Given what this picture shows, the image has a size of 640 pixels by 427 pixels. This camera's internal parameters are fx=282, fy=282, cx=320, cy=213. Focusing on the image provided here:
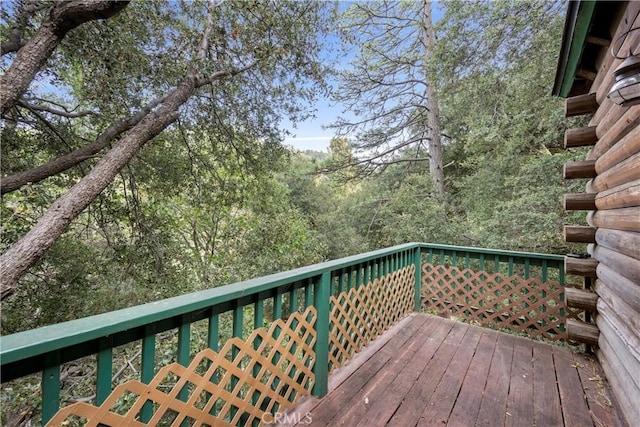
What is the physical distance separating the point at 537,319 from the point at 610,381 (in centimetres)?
96

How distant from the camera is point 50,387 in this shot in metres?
0.77

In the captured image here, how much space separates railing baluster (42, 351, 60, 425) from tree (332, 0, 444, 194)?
8392 millimetres

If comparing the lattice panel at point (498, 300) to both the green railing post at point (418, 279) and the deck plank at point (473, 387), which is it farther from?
the deck plank at point (473, 387)

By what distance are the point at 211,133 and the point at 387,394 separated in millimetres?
5554

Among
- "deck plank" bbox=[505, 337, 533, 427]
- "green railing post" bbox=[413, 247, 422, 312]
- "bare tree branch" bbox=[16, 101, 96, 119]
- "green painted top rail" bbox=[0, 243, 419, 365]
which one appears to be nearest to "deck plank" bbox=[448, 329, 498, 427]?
"deck plank" bbox=[505, 337, 533, 427]

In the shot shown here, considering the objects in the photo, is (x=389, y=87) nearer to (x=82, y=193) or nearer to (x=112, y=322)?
(x=82, y=193)

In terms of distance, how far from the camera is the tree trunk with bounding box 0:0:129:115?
9.98 feet

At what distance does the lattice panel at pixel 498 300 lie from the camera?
2865 mm

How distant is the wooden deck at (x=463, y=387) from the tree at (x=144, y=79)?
3481mm

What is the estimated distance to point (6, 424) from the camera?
2.92 m

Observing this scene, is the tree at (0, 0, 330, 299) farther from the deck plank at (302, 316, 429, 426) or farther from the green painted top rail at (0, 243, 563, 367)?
the deck plank at (302, 316, 429, 426)

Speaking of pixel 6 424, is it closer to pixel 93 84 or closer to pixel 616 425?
pixel 93 84

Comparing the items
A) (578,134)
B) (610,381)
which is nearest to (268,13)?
(578,134)

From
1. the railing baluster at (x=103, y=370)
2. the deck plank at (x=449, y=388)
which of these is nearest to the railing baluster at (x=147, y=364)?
the railing baluster at (x=103, y=370)
